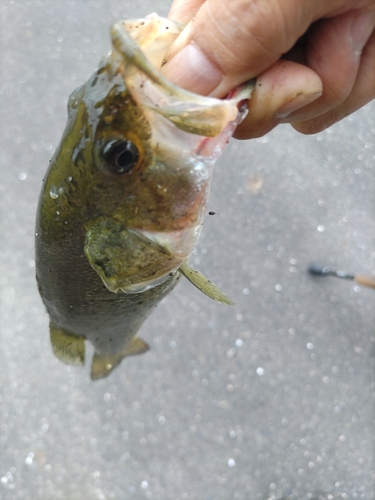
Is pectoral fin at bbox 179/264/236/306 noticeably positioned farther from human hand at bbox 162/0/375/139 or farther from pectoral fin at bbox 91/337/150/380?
pectoral fin at bbox 91/337/150/380

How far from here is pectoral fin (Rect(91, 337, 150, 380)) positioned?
1.57 m

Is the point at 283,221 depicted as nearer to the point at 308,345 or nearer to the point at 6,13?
the point at 308,345

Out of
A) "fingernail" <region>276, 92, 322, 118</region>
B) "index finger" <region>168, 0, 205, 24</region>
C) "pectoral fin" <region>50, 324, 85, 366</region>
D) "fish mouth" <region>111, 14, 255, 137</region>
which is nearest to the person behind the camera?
"fish mouth" <region>111, 14, 255, 137</region>

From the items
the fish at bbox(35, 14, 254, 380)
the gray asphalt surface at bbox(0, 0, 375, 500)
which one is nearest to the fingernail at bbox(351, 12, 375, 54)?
the fish at bbox(35, 14, 254, 380)

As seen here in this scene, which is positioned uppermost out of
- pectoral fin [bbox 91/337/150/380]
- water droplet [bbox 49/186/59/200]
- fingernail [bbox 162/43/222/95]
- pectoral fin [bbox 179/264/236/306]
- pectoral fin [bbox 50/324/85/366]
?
fingernail [bbox 162/43/222/95]

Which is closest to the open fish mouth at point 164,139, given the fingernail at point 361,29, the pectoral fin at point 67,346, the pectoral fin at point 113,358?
the fingernail at point 361,29

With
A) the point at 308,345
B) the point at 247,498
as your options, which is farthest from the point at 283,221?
the point at 247,498

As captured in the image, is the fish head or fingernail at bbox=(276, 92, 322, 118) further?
fingernail at bbox=(276, 92, 322, 118)

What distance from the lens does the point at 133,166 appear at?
679mm

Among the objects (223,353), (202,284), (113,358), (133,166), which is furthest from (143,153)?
→ (223,353)

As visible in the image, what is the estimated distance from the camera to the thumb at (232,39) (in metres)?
0.61

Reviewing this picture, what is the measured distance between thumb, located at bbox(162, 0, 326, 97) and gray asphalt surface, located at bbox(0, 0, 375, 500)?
160 centimetres

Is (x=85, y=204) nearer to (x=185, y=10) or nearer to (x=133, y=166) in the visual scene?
(x=133, y=166)

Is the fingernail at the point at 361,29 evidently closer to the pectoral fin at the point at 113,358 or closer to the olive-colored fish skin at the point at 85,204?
the olive-colored fish skin at the point at 85,204
